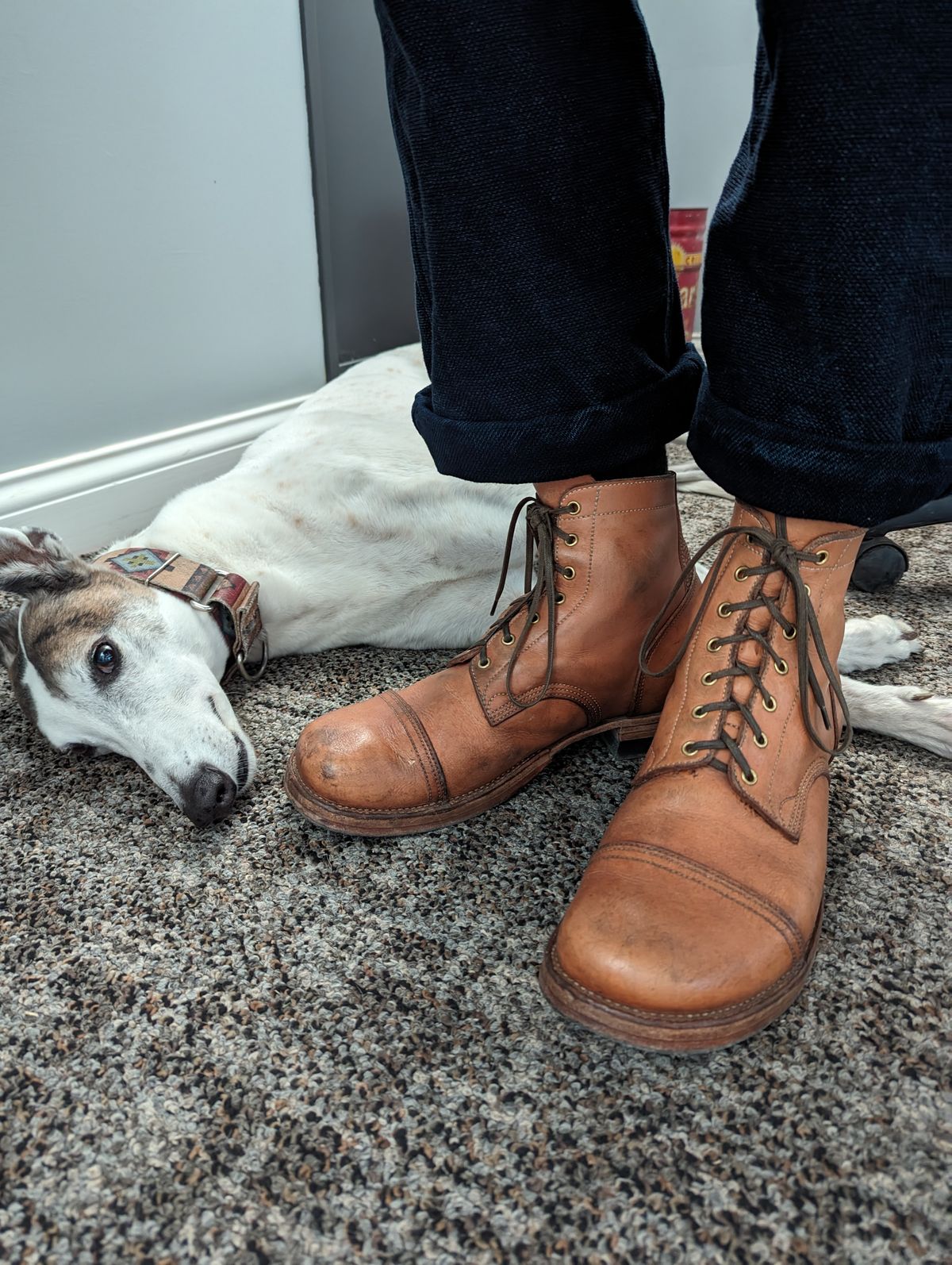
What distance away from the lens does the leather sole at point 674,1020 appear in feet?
1.86

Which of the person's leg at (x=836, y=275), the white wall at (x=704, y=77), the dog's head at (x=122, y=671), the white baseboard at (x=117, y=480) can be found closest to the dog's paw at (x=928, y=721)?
the person's leg at (x=836, y=275)

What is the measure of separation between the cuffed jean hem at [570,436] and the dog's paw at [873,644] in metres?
0.42

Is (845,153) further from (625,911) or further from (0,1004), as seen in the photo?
(0,1004)

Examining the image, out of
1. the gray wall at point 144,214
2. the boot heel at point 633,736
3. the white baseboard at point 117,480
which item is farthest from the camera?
the white baseboard at point 117,480

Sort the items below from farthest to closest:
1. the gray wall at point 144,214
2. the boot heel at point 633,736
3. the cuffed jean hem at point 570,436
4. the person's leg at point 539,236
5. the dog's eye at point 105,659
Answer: the gray wall at point 144,214 → the dog's eye at point 105,659 → the boot heel at point 633,736 → the cuffed jean hem at point 570,436 → the person's leg at point 539,236

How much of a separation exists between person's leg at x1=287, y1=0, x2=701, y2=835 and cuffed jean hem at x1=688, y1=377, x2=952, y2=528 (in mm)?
134

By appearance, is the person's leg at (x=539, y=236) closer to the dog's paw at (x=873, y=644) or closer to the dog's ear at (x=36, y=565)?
the dog's paw at (x=873, y=644)

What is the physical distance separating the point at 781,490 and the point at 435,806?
444 mm

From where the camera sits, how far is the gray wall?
54.8 inches

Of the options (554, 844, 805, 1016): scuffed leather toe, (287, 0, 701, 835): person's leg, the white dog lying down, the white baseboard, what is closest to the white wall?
the white baseboard

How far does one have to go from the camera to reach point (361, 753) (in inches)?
31.5

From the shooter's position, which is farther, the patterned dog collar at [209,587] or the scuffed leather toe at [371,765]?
the patterned dog collar at [209,587]

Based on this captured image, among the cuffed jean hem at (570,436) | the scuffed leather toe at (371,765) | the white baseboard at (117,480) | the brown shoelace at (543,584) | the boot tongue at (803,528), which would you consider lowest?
the white baseboard at (117,480)

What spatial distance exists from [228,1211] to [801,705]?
572 millimetres
